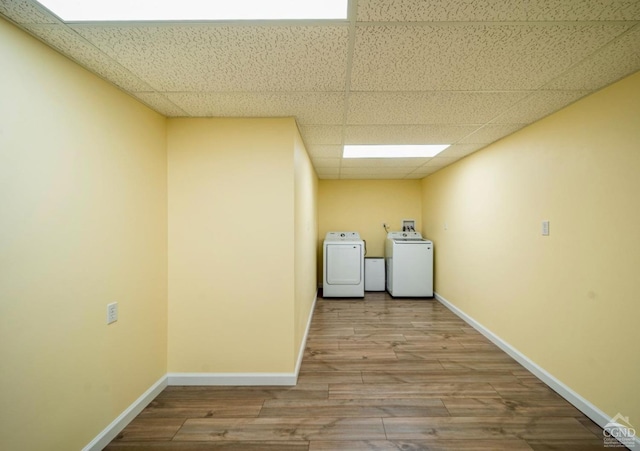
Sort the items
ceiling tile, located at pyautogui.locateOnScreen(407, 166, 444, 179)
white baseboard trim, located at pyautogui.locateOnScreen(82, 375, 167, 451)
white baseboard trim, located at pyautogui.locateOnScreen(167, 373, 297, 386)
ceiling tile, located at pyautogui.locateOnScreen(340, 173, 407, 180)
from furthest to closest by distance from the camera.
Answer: ceiling tile, located at pyautogui.locateOnScreen(340, 173, 407, 180), ceiling tile, located at pyautogui.locateOnScreen(407, 166, 444, 179), white baseboard trim, located at pyautogui.locateOnScreen(167, 373, 297, 386), white baseboard trim, located at pyautogui.locateOnScreen(82, 375, 167, 451)

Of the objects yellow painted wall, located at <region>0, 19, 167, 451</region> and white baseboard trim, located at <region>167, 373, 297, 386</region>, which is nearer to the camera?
yellow painted wall, located at <region>0, 19, 167, 451</region>

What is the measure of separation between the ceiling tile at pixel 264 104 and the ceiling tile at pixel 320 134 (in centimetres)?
17

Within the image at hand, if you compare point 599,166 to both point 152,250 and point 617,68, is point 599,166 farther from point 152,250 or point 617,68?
point 152,250

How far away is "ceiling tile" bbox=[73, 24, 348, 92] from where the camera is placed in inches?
43.3

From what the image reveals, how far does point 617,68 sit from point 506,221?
54.5 inches

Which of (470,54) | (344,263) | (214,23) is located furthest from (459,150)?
(214,23)

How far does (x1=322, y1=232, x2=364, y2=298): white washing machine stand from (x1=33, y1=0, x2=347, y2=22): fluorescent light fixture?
3426 mm

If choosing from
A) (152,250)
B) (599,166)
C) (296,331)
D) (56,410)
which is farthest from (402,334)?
(56,410)

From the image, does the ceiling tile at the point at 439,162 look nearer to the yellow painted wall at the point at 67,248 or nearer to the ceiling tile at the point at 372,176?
the ceiling tile at the point at 372,176

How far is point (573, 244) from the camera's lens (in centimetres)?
180

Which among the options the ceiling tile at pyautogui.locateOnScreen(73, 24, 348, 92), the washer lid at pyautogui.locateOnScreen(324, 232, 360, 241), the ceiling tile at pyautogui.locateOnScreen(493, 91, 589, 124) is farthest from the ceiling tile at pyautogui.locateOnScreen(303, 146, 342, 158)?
the washer lid at pyautogui.locateOnScreen(324, 232, 360, 241)

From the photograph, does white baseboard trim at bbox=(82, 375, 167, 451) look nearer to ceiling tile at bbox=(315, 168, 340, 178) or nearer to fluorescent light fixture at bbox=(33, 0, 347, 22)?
fluorescent light fixture at bbox=(33, 0, 347, 22)

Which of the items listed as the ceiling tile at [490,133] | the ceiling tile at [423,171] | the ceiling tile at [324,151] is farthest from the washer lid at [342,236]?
the ceiling tile at [490,133]

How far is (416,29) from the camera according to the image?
1.09 metres
